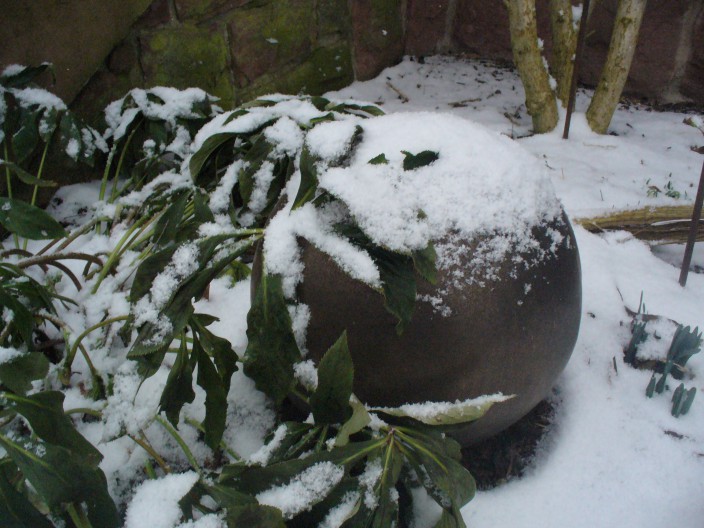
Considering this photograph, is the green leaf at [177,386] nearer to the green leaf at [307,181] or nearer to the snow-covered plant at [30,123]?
the green leaf at [307,181]

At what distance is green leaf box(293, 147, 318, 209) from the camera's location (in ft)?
3.45

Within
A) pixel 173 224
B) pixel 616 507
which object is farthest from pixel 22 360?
pixel 616 507

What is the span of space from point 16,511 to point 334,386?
20.0 inches

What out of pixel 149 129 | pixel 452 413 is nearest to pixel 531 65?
pixel 149 129

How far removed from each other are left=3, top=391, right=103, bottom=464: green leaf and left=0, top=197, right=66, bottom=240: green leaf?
1.43 ft

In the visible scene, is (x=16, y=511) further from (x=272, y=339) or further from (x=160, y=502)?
(x=272, y=339)

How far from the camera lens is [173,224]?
1245mm

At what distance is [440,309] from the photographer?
1.01m

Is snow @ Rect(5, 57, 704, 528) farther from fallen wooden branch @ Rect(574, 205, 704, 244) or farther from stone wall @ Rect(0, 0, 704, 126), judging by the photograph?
stone wall @ Rect(0, 0, 704, 126)

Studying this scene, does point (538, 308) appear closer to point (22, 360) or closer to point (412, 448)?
→ point (412, 448)

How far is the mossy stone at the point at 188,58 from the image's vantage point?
88.9 inches

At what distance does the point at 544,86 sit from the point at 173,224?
1.77 meters

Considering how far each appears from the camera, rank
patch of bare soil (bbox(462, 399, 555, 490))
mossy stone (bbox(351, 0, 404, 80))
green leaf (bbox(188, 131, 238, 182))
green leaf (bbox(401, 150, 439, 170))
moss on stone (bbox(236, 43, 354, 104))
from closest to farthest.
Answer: green leaf (bbox(401, 150, 439, 170)), patch of bare soil (bbox(462, 399, 555, 490)), green leaf (bbox(188, 131, 238, 182)), moss on stone (bbox(236, 43, 354, 104)), mossy stone (bbox(351, 0, 404, 80))

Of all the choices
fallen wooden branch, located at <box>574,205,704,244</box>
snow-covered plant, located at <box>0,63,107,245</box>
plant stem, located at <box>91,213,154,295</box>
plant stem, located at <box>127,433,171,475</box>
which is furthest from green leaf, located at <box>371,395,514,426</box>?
snow-covered plant, located at <box>0,63,107,245</box>
